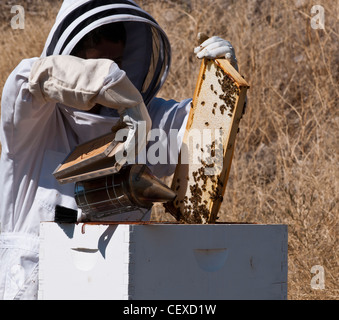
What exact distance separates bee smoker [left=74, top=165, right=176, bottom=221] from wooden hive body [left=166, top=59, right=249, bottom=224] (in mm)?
233

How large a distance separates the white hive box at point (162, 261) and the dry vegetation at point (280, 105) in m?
2.09

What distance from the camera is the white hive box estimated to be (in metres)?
1.94

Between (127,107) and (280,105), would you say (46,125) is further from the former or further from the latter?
(280,105)

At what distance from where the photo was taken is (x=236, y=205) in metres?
5.18

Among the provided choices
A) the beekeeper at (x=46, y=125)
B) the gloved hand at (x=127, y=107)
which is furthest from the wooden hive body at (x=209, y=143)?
the gloved hand at (x=127, y=107)

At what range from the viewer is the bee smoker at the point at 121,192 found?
2.08m

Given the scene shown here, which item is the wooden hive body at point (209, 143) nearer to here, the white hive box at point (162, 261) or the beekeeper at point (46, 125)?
the beekeeper at point (46, 125)

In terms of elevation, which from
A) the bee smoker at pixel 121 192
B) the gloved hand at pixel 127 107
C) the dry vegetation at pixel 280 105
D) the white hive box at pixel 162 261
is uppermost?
the dry vegetation at pixel 280 105

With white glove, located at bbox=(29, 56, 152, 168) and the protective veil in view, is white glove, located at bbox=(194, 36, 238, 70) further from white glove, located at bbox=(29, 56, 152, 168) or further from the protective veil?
white glove, located at bbox=(29, 56, 152, 168)

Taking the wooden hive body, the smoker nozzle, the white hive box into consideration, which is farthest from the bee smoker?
the wooden hive body

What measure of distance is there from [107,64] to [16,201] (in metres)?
0.87

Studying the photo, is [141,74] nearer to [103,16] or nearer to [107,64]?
[103,16]

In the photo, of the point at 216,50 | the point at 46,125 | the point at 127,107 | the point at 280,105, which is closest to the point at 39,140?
the point at 46,125

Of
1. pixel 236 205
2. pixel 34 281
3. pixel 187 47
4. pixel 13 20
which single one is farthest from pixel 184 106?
pixel 13 20
